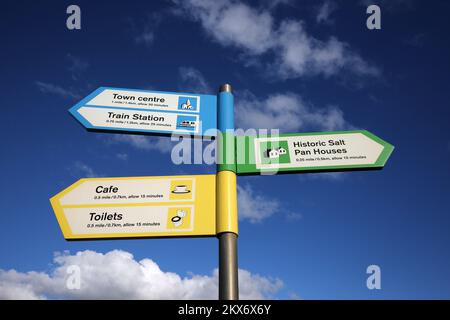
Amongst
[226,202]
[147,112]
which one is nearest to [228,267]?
[226,202]

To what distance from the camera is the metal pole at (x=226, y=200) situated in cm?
383

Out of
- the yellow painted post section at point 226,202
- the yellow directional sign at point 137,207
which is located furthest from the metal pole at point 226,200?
the yellow directional sign at point 137,207

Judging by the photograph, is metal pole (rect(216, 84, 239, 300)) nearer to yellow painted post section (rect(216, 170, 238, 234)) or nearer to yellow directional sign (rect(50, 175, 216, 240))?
yellow painted post section (rect(216, 170, 238, 234))

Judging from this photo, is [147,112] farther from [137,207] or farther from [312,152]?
[312,152]

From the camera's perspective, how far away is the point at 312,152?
4496 mm

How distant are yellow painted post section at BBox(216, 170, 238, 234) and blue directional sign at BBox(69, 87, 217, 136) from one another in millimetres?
631

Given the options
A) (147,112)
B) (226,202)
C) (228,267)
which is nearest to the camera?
(228,267)

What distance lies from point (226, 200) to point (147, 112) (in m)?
1.55

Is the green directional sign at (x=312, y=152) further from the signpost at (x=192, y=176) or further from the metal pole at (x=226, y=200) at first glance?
the metal pole at (x=226, y=200)

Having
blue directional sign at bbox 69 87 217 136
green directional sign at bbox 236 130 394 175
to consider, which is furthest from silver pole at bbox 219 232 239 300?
blue directional sign at bbox 69 87 217 136

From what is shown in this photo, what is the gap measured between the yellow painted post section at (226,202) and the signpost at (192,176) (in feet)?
0.03

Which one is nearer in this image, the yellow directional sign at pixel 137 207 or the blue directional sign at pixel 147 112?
the yellow directional sign at pixel 137 207
